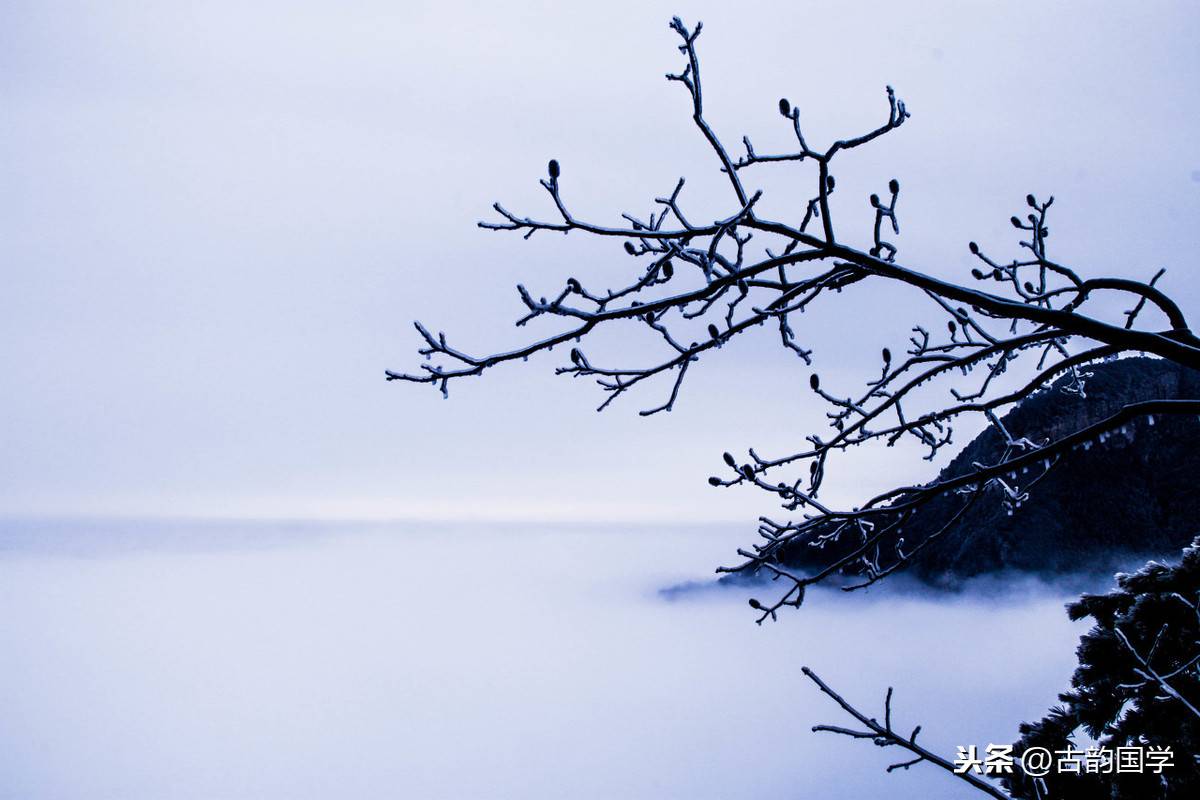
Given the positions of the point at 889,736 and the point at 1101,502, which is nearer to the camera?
the point at 889,736

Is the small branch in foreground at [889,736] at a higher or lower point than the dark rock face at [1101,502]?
lower

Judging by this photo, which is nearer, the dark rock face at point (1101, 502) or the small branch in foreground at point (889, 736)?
the small branch in foreground at point (889, 736)

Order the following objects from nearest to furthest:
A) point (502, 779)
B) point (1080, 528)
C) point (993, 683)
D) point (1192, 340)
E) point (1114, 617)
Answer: point (1192, 340) < point (1114, 617) < point (1080, 528) < point (993, 683) < point (502, 779)

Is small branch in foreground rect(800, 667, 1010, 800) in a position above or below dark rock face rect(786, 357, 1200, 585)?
below

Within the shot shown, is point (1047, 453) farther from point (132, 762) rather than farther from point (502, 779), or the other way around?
point (132, 762)

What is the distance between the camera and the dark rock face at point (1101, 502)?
1800 inches

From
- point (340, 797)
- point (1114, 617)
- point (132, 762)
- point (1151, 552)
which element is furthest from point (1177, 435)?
point (132, 762)

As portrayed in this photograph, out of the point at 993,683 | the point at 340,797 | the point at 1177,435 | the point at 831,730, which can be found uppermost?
the point at 1177,435

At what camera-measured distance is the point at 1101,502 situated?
168 ft

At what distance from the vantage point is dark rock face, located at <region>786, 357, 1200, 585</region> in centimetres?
4572

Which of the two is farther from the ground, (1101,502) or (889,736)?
(1101,502)

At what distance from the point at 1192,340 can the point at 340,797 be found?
210190mm

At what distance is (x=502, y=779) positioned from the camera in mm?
171875

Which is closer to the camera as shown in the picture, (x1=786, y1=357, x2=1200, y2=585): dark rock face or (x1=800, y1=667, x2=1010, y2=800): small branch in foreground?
(x1=800, y1=667, x2=1010, y2=800): small branch in foreground
